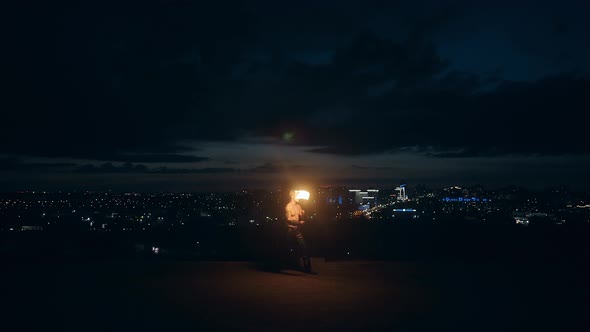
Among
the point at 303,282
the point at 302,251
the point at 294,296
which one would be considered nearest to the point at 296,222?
the point at 302,251

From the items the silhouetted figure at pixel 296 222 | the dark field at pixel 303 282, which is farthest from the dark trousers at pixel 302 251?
the dark field at pixel 303 282

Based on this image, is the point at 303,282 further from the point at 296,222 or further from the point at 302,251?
the point at 296,222

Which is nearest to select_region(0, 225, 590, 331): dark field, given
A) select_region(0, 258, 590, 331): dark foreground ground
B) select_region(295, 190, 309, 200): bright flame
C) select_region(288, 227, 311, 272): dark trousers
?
select_region(0, 258, 590, 331): dark foreground ground

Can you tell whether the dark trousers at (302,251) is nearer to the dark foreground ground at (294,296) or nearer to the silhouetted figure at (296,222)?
the silhouetted figure at (296,222)

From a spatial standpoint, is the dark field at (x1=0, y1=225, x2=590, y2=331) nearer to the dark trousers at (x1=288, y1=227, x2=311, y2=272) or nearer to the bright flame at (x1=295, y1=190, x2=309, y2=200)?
the dark trousers at (x1=288, y1=227, x2=311, y2=272)

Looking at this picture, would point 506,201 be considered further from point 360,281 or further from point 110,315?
point 110,315

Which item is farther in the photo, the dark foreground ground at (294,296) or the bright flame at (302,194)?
the bright flame at (302,194)
